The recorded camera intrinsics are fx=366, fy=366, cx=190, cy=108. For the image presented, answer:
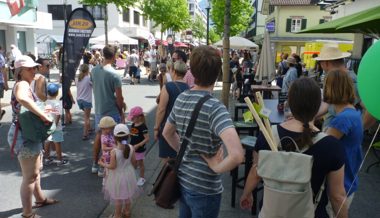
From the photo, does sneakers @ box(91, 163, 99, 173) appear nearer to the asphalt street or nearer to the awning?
the asphalt street

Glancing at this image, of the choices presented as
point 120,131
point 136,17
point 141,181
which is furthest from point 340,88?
point 136,17

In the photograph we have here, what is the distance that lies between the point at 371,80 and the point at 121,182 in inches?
102

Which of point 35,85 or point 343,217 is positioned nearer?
point 343,217

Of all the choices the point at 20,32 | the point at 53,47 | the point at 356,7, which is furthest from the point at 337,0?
the point at 53,47

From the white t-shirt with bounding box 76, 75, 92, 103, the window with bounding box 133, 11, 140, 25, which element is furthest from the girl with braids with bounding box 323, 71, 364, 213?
the window with bounding box 133, 11, 140, 25

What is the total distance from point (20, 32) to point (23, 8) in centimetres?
315

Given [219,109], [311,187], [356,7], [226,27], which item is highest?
[356,7]

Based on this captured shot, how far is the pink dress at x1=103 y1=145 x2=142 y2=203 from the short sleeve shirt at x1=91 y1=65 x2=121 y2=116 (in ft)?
4.52

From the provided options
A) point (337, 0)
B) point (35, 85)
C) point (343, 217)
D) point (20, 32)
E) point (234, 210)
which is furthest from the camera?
point (20, 32)

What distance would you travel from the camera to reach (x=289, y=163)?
190cm

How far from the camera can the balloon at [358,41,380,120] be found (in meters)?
2.17

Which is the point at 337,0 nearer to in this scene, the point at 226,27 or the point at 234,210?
the point at 226,27

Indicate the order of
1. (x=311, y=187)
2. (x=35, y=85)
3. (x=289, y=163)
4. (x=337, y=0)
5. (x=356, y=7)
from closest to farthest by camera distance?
(x=289, y=163) < (x=311, y=187) < (x=35, y=85) < (x=356, y=7) < (x=337, y=0)

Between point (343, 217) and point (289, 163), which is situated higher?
point (289, 163)
